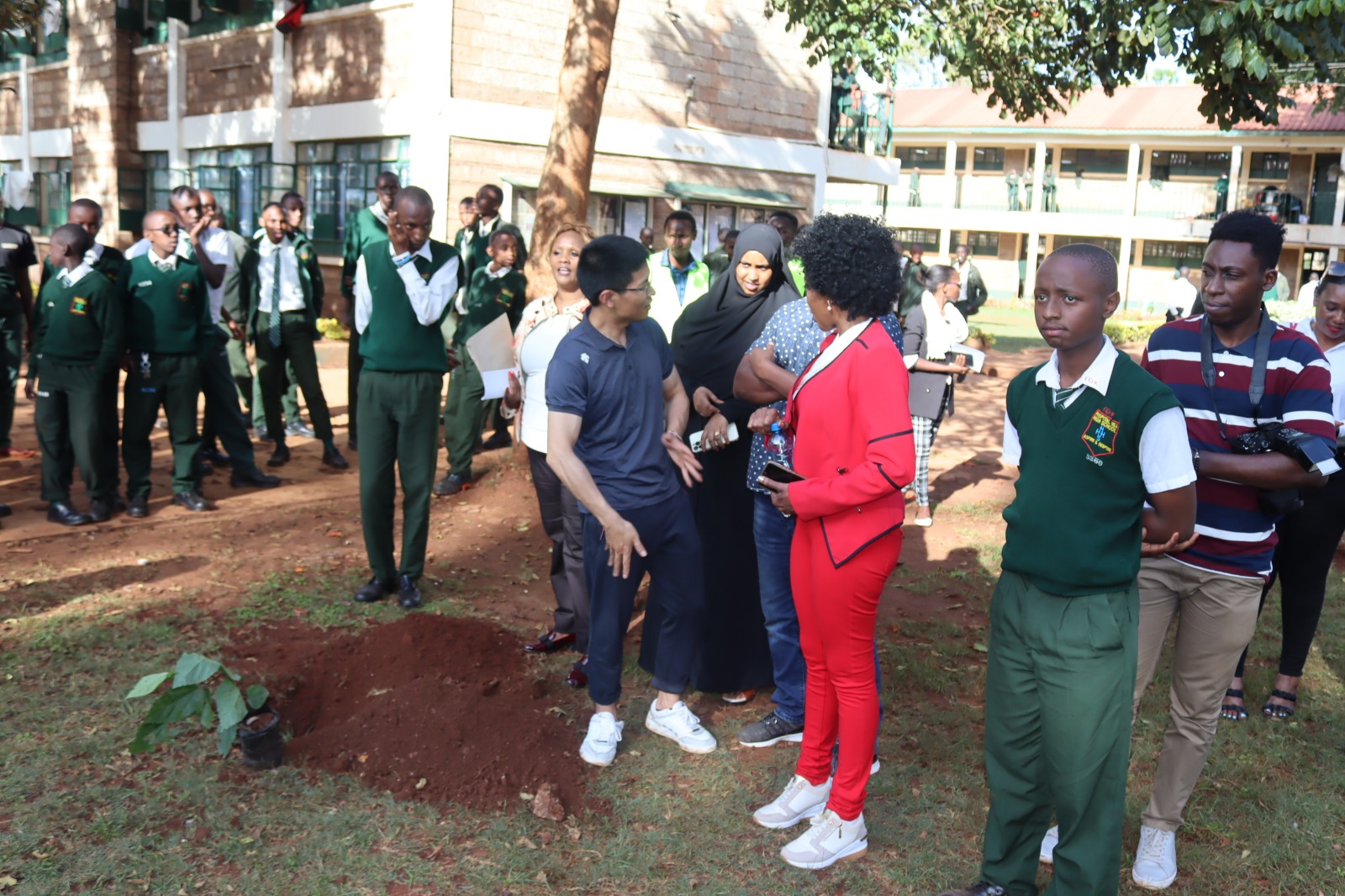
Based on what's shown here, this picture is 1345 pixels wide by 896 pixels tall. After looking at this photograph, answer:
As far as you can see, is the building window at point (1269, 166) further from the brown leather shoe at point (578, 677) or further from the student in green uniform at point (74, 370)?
the brown leather shoe at point (578, 677)

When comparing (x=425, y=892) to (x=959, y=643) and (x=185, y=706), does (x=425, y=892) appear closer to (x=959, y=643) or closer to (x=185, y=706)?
(x=185, y=706)

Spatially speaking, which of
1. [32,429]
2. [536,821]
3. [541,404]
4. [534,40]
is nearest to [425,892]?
[536,821]

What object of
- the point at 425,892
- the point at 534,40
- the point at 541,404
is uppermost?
the point at 534,40

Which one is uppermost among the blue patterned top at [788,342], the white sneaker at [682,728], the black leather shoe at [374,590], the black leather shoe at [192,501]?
the blue patterned top at [788,342]

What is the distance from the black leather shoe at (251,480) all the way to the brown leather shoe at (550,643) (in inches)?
156

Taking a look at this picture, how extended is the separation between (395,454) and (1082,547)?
3832 millimetres

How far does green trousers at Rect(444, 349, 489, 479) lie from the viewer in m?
8.48

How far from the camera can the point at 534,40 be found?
15750 millimetres

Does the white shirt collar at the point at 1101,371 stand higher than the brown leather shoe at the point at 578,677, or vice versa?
the white shirt collar at the point at 1101,371

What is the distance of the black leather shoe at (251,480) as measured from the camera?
27.6 ft

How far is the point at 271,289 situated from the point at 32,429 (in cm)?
313

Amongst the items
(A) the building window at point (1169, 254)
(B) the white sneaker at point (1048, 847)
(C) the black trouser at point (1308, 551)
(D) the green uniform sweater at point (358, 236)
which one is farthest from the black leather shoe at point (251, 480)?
(A) the building window at point (1169, 254)

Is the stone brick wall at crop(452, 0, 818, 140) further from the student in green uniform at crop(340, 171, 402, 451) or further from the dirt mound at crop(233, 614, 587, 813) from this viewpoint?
the dirt mound at crop(233, 614, 587, 813)

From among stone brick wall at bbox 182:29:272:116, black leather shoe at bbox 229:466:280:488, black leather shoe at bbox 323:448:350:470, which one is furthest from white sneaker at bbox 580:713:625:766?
stone brick wall at bbox 182:29:272:116
